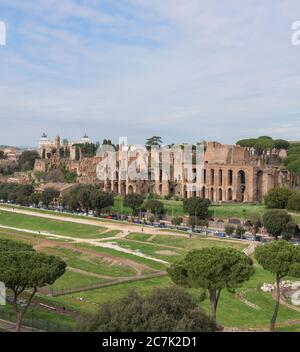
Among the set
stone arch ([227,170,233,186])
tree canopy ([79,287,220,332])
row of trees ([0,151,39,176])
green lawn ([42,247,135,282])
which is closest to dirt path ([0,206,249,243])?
green lawn ([42,247,135,282])

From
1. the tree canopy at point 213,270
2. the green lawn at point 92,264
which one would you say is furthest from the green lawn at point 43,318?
the green lawn at point 92,264

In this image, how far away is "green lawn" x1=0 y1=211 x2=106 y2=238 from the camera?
64.0m

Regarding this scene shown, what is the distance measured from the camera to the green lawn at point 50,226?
63978mm

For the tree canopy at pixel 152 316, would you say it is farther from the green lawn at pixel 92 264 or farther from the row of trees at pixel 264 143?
the row of trees at pixel 264 143

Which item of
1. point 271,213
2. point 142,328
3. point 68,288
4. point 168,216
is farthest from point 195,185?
point 142,328

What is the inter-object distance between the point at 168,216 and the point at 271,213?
66.8 ft

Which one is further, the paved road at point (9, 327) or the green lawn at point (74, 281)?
the green lawn at point (74, 281)

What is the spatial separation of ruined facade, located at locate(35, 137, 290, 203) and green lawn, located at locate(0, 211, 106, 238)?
2249cm

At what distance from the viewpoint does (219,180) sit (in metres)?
84.9

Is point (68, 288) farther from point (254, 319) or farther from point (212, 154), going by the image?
point (212, 154)

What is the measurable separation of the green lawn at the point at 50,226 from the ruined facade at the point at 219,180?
22485 millimetres

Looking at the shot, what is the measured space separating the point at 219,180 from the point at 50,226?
30486 millimetres

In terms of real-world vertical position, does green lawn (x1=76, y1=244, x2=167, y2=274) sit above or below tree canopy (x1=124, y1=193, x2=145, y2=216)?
below

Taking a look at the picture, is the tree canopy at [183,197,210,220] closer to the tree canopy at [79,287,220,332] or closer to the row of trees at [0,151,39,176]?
the tree canopy at [79,287,220,332]
